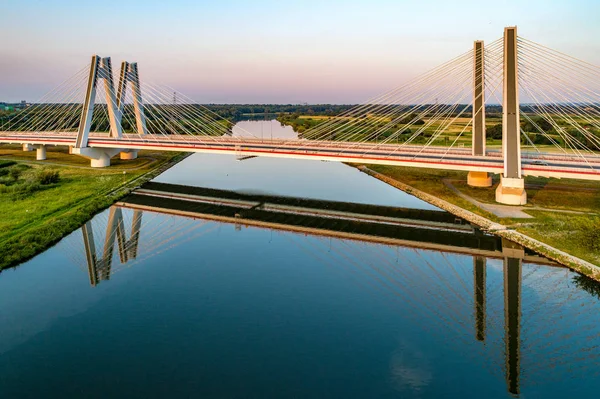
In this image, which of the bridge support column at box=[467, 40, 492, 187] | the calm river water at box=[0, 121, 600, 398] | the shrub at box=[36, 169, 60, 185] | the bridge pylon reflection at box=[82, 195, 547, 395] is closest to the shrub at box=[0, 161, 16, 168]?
the shrub at box=[36, 169, 60, 185]

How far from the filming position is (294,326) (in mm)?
14211

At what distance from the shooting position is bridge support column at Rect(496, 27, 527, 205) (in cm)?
2670

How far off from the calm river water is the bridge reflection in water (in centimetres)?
16

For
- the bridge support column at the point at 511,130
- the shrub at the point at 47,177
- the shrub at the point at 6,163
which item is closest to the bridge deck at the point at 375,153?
the bridge support column at the point at 511,130

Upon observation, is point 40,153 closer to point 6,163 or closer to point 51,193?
point 6,163

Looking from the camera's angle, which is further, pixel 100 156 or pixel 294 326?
pixel 100 156

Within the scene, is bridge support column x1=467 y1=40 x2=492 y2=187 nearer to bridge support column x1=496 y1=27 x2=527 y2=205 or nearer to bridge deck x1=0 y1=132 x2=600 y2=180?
bridge deck x1=0 y1=132 x2=600 y2=180

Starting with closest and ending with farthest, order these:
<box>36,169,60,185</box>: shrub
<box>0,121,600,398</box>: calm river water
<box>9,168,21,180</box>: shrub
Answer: <box>0,121,600,398</box>: calm river water → <box>36,169,60,185</box>: shrub → <box>9,168,21,180</box>: shrub

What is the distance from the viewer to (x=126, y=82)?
1727 inches

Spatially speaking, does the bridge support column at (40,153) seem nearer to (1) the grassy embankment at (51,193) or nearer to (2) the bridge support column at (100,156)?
(1) the grassy embankment at (51,193)

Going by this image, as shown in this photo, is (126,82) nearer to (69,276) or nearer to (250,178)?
(250,178)

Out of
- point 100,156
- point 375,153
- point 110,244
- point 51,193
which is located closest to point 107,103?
point 100,156

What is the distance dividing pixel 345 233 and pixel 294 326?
10920mm

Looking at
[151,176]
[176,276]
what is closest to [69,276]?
[176,276]
